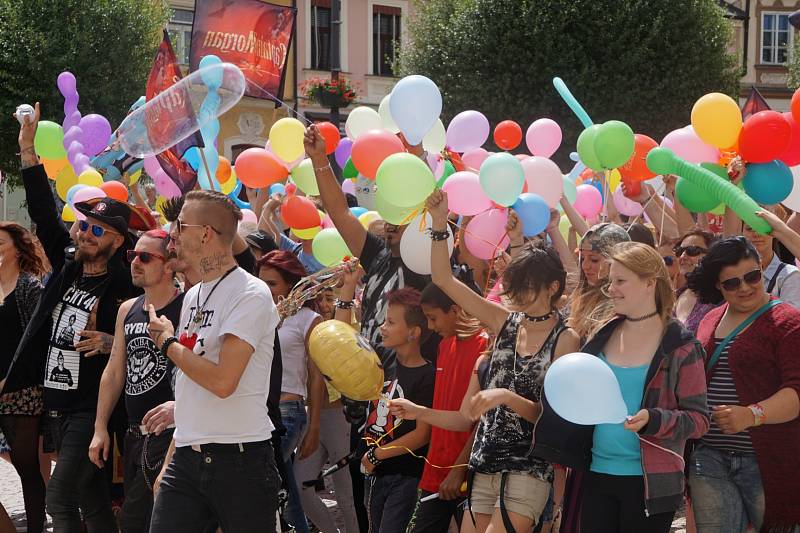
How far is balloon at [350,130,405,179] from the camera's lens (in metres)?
6.33

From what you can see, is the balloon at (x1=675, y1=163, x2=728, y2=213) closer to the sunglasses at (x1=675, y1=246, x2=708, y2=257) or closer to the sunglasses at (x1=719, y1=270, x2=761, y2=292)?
the sunglasses at (x1=675, y1=246, x2=708, y2=257)

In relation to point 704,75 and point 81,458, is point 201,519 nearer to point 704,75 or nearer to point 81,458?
point 81,458

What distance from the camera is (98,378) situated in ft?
19.1

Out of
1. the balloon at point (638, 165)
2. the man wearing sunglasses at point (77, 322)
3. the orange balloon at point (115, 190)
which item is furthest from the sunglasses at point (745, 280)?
the orange balloon at point (115, 190)

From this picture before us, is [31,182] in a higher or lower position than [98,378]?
higher

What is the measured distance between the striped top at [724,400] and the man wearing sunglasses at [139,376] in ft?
7.72

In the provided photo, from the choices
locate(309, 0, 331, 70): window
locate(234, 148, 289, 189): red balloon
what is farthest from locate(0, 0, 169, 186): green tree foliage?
locate(234, 148, 289, 189): red balloon

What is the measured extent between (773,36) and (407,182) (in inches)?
1348

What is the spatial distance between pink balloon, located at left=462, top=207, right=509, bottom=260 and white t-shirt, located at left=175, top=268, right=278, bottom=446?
6.67ft

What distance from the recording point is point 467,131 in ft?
25.0

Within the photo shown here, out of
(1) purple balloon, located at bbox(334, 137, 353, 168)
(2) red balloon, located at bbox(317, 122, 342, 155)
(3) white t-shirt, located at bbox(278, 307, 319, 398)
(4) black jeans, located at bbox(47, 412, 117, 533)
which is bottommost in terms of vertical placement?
(4) black jeans, located at bbox(47, 412, 117, 533)

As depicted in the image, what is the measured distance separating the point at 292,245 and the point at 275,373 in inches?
145

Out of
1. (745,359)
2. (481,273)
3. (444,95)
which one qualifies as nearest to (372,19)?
(444,95)

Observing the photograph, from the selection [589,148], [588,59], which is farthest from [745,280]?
[588,59]
